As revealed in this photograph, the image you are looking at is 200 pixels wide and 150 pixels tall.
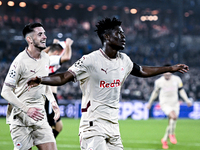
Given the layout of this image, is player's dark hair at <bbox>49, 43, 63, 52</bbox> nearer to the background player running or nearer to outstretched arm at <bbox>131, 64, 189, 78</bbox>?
the background player running

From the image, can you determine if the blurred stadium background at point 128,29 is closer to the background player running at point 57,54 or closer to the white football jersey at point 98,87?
the background player running at point 57,54

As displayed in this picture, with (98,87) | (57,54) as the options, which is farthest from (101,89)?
(57,54)

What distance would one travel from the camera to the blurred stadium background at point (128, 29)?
89.2 feet

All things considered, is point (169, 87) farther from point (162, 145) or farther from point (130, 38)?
point (130, 38)

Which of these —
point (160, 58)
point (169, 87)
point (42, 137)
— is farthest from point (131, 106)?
point (42, 137)

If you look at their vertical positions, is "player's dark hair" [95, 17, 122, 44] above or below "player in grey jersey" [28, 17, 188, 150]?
above

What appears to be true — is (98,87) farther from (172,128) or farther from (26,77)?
(172,128)

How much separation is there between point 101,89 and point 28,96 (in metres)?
1.40

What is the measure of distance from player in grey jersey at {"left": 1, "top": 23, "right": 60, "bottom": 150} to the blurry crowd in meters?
20.5

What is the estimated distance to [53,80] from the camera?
385cm

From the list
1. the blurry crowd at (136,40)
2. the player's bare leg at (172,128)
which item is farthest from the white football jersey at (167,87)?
the blurry crowd at (136,40)

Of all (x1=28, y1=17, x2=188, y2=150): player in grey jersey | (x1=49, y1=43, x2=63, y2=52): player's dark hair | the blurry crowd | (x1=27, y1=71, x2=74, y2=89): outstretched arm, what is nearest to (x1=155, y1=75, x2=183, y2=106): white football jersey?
(x1=49, y1=43, x2=63, y2=52): player's dark hair

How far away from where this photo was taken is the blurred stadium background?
27.2 m

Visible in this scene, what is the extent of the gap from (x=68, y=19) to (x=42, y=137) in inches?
1233
